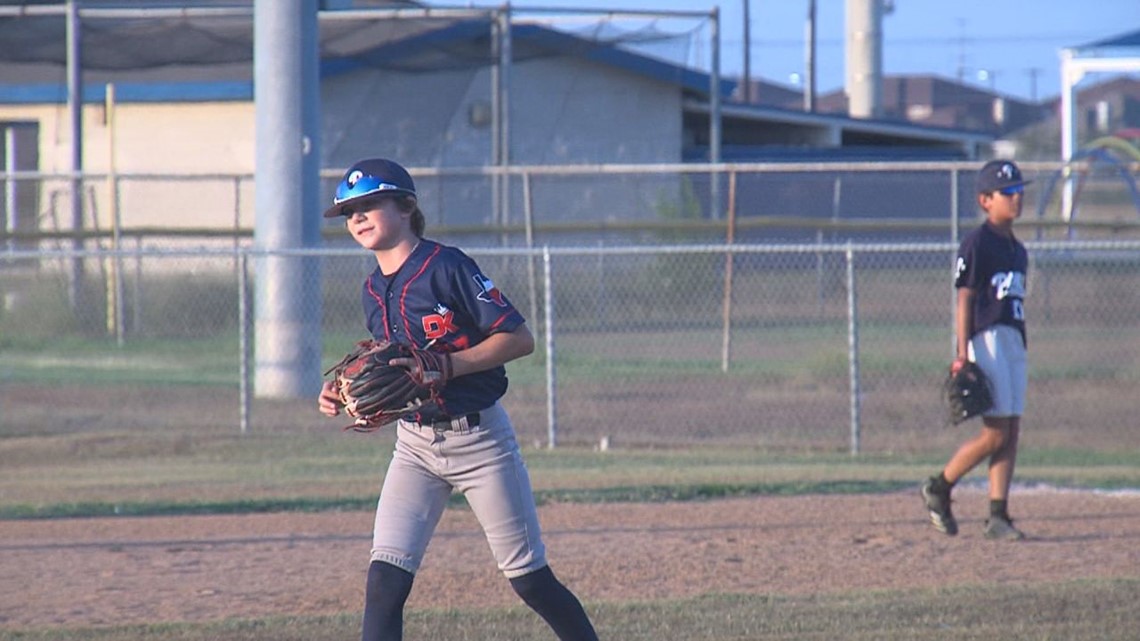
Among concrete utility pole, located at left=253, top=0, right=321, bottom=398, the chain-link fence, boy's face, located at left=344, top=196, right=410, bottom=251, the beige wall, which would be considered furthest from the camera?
the beige wall

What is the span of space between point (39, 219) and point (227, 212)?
305 cm

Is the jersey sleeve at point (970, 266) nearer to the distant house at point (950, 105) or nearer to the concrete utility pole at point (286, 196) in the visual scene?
the concrete utility pole at point (286, 196)

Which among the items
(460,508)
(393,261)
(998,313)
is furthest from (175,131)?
(393,261)

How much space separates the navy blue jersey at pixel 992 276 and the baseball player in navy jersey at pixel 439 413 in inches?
134

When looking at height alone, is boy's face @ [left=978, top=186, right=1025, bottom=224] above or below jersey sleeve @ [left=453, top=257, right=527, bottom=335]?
above

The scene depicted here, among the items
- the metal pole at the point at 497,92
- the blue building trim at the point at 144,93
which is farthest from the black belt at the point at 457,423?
the blue building trim at the point at 144,93

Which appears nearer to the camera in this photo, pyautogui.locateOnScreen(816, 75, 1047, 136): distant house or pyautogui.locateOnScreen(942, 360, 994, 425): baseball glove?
pyautogui.locateOnScreen(942, 360, 994, 425): baseball glove

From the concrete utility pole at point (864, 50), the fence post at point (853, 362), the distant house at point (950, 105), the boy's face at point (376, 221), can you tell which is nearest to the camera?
the boy's face at point (376, 221)

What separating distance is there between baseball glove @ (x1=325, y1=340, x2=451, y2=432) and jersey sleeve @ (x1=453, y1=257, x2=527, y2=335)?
0.15 m

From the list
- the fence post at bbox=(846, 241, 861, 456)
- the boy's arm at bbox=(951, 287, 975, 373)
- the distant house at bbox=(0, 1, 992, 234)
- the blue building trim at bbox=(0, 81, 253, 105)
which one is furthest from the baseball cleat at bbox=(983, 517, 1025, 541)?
the blue building trim at bbox=(0, 81, 253, 105)

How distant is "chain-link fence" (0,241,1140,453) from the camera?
1212 centimetres

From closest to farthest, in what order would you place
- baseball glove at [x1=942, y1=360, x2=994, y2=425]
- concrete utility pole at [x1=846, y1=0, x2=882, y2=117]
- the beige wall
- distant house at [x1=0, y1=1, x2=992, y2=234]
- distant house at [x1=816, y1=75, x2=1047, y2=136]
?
1. baseball glove at [x1=942, y1=360, x2=994, y2=425]
2. distant house at [x1=0, y1=1, x2=992, y2=234]
3. the beige wall
4. concrete utility pole at [x1=846, y1=0, x2=882, y2=117]
5. distant house at [x1=816, y1=75, x2=1047, y2=136]

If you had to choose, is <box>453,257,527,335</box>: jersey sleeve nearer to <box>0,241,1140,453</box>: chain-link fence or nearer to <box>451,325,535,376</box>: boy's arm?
<box>451,325,535,376</box>: boy's arm

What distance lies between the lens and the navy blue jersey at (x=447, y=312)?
439 cm
